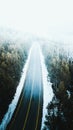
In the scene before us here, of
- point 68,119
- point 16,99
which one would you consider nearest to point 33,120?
point 68,119

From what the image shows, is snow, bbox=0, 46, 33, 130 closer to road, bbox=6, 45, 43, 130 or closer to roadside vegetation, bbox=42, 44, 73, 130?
road, bbox=6, 45, 43, 130

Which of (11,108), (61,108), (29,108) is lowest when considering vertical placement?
(29,108)

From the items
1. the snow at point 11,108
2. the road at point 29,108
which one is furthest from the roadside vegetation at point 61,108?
the snow at point 11,108

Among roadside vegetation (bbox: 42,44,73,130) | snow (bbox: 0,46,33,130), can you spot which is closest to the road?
snow (bbox: 0,46,33,130)

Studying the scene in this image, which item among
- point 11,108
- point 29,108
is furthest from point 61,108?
point 11,108

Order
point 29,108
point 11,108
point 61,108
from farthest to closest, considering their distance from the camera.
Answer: point 29,108
point 61,108
point 11,108

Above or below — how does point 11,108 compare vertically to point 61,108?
above

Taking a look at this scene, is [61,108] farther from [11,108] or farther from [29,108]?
[11,108]

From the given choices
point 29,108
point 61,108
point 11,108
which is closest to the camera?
point 11,108

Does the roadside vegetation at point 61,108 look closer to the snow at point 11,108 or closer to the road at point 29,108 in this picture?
the road at point 29,108

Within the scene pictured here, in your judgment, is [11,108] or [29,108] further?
[29,108]
